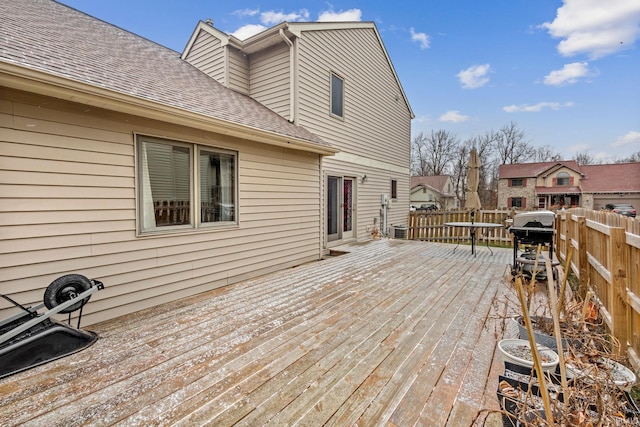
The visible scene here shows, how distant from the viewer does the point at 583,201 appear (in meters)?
28.3

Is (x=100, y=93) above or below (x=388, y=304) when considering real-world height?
above

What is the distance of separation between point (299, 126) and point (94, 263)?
180 inches

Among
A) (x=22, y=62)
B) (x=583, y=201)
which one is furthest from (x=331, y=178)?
(x=583, y=201)

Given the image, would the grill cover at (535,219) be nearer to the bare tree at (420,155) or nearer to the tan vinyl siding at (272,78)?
the tan vinyl siding at (272,78)

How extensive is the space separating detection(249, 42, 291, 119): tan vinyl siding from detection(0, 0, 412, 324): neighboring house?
3.21 feet

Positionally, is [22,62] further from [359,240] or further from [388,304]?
[359,240]

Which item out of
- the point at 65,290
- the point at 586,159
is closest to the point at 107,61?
the point at 65,290

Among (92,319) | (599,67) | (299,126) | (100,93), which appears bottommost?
(92,319)

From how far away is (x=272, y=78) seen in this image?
23.0 ft

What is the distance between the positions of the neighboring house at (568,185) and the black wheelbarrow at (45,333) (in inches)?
1290

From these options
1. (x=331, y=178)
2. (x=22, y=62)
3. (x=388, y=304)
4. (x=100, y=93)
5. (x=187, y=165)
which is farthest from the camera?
(x=331, y=178)

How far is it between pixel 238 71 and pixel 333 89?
2.41 m

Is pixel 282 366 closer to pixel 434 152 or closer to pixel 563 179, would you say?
pixel 563 179

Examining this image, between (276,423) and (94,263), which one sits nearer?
(276,423)
